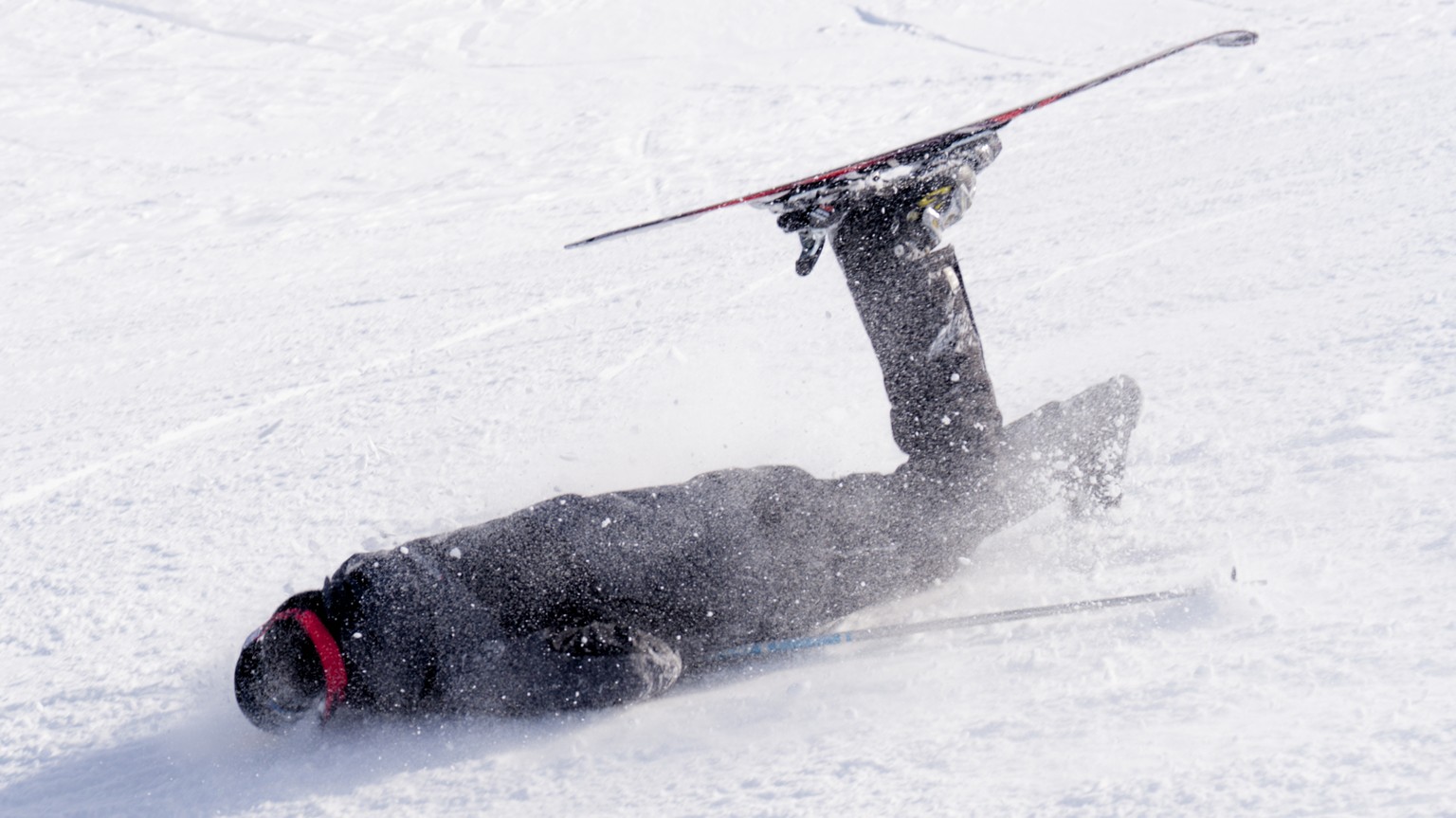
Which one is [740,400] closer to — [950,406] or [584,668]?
[950,406]

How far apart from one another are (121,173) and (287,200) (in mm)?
1496

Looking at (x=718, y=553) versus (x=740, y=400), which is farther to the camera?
(x=740, y=400)

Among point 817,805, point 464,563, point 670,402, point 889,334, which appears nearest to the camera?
point 817,805

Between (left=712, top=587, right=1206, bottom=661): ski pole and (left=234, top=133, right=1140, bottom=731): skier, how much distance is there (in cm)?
3

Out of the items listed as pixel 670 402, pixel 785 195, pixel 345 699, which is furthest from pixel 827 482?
pixel 670 402

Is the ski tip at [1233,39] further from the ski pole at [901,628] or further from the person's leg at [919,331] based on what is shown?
the ski pole at [901,628]

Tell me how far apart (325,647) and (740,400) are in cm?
206

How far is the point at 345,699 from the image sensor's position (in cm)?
243

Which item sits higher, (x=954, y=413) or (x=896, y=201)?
(x=896, y=201)

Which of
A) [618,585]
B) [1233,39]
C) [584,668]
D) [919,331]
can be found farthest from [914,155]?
[584,668]

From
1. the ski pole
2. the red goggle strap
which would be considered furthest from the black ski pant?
the red goggle strap

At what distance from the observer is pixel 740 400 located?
13.6 feet

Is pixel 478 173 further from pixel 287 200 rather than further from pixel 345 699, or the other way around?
pixel 345 699

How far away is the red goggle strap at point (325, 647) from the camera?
7.70 feet
